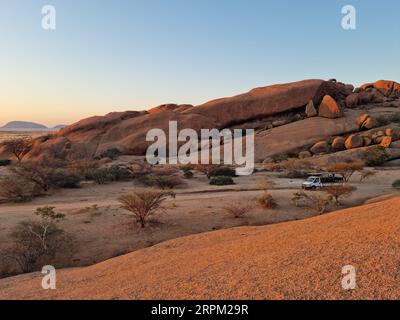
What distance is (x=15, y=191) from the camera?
1864 centimetres

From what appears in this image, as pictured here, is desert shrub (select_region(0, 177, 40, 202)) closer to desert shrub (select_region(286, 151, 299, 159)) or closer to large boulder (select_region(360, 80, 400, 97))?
desert shrub (select_region(286, 151, 299, 159))

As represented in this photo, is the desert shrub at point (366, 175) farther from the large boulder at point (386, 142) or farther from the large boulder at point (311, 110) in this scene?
the large boulder at point (311, 110)

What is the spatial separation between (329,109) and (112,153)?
28694mm

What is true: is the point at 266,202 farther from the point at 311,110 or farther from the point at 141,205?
the point at 311,110

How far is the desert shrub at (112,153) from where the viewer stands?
136 ft

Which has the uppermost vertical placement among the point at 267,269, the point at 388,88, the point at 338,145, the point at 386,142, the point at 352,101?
the point at 388,88

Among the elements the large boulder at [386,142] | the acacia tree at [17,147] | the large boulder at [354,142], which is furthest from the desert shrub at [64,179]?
the large boulder at [386,142]

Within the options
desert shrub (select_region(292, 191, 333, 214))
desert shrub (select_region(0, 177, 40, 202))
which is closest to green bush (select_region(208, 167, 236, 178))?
desert shrub (select_region(292, 191, 333, 214))

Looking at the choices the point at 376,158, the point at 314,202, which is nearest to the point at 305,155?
the point at 376,158

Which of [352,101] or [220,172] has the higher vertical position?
[352,101]

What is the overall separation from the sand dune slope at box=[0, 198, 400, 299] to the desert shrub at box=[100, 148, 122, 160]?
34.4m

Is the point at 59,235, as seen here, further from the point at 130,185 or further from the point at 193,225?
the point at 130,185

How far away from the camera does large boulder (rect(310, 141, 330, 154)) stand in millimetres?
36062
